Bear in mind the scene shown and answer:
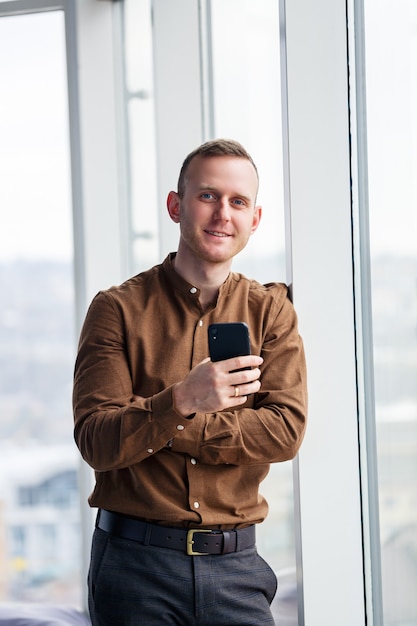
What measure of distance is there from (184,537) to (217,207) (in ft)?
2.20

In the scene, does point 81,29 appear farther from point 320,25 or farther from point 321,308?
point 321,308

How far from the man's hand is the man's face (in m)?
0.29

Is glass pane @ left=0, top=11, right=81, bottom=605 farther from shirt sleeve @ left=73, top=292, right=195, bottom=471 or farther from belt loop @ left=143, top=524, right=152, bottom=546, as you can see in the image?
belt loop @ left=143, top=524, right=152, bottom=546

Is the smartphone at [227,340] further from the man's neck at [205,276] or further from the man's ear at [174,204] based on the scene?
the man's ear at [174,204]

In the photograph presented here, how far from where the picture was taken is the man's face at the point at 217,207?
1794mm

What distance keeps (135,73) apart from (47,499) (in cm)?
174

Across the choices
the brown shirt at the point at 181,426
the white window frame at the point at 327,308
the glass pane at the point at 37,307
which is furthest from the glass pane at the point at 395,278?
the glass pane at the point at 37,307

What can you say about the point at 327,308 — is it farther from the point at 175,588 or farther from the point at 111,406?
the point at 175,588

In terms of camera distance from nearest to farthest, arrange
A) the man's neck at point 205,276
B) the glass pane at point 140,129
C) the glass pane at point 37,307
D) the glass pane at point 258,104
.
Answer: the man's neck at point 205,276 → the glass pane at point 258,104 → the glass pane at point 140,129 → the glass pane at point 37,307

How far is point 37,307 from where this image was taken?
3537mm

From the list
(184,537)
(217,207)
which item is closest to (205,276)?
(217,207)

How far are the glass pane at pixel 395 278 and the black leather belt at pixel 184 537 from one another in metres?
0.33

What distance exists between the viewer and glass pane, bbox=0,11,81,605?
351cm

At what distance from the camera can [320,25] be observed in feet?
6.22
